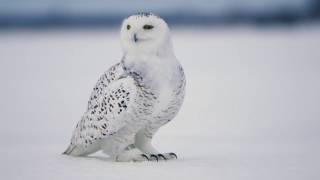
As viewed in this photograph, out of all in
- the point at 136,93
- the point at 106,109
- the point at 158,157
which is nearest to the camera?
the point at 136,93

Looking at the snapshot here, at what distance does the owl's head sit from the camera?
13.7ft

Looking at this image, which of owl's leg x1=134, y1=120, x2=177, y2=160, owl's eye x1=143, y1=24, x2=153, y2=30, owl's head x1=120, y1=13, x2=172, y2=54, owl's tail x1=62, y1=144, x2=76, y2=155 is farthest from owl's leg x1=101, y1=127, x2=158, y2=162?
owl's eye x1=143, y1=24, x2=153, y2=30

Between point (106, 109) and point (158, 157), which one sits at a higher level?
point (106, 109)

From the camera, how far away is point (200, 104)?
9055mm

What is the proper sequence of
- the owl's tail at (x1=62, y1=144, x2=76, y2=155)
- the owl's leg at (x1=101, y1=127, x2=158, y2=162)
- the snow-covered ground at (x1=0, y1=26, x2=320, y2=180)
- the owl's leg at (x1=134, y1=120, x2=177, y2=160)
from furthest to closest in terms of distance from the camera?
1. the owl's tail at (x1=62, y1=144, x2=76, y2=155)
2. the owl's leg at (x1=134, y1=120, x2=177, y2=160)
3. the owl's leg at (x1=101, y1=127, x2=158, y2=162)
4. the snow-covered ground at (x1=0, y1=26, x2=320, y2=180)

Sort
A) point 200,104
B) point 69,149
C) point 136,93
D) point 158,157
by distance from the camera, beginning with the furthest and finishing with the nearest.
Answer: point 200,104 < point 69,149 < point 158,157 < point 136,93

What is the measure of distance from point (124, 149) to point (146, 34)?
70cm

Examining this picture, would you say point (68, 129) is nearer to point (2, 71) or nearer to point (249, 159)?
point (249, 159)

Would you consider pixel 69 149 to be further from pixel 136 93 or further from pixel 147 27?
pixel 147 27

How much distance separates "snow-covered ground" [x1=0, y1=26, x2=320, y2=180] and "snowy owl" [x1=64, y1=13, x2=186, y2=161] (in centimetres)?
16

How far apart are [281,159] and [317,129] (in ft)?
6.92

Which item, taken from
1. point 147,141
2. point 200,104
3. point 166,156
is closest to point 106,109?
point 147,141

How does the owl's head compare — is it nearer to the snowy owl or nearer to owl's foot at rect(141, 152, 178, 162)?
Answer: the snowy owl

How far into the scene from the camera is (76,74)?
12453 millimetres
